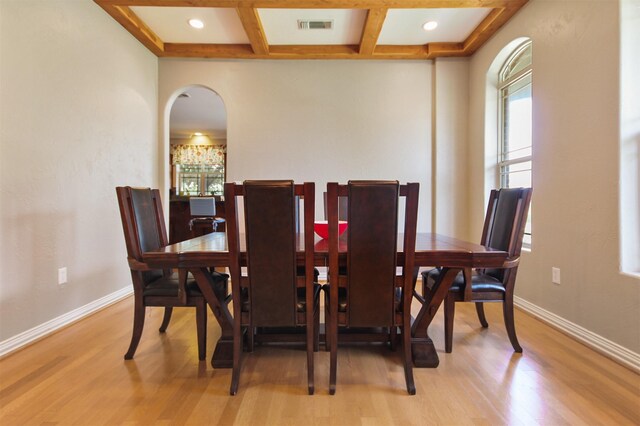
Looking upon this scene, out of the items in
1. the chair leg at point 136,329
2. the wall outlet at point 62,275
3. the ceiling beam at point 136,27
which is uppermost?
the ceiling beam at point 136,27

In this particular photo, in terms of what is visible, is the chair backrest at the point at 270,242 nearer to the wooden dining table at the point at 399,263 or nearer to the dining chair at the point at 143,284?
the wooden dining table at the point at 399,263

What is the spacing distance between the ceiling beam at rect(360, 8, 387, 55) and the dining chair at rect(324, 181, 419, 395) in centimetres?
218

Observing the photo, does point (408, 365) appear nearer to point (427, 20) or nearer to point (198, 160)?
point (427, 20)

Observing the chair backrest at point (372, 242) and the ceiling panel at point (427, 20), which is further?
the ceiling panel at point (427, 20)

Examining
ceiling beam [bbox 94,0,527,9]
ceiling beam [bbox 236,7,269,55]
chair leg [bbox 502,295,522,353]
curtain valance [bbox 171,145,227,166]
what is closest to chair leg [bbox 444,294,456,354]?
chair leg [bbox 502,295,522,353]

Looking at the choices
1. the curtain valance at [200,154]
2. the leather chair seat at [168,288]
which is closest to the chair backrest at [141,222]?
the leather chair seat at [168,288]

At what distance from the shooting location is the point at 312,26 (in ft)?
10.2

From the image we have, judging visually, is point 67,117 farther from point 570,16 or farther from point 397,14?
point 570,16

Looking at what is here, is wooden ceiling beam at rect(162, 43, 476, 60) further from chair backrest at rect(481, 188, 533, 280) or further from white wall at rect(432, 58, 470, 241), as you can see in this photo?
chair backrest at rect(481, 188, 533, 280)

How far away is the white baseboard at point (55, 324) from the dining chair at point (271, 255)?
62.8 inches

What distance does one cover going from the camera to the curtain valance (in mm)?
7949

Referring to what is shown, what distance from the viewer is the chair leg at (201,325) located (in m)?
1.77

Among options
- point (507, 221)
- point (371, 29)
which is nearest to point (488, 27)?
point (371, 29)

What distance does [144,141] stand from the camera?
336 centimetres
